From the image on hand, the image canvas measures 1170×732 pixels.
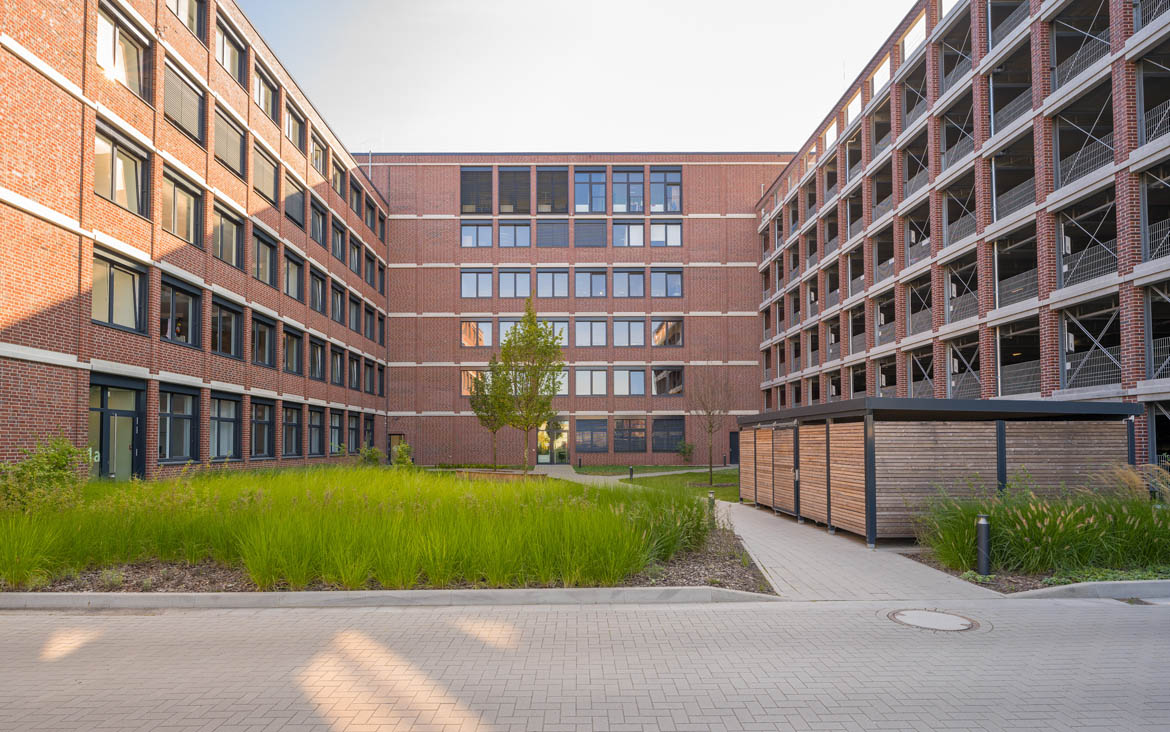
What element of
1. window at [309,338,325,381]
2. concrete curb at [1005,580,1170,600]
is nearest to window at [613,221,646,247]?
window at [309,338,325,381]

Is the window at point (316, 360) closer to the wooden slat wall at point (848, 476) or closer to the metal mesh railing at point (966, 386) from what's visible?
the wooden slat wall at point (848, 476)

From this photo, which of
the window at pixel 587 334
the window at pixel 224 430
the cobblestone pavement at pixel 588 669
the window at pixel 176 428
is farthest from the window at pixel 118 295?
the window at pixel 587 334

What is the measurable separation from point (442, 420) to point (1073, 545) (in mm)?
40393

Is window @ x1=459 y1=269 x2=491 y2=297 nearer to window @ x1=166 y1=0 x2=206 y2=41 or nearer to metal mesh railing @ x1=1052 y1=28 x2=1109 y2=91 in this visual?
window @ x1=166 y1=0 x2=206 y2=41

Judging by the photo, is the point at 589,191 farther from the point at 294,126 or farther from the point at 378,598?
the point at 378,598

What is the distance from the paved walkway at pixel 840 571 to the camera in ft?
29.2

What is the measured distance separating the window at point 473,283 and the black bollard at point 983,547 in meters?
40.6

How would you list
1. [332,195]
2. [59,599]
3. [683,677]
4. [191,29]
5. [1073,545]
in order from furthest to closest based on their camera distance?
[332,195] < [191,29] < [1073,545] < [59,599] < [683,677]

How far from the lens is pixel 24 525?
9.09m

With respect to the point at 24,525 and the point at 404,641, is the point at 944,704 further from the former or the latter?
the point at 24,525

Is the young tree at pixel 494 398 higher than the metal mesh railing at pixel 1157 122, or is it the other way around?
the metal mesh railing at pixel 1157 122

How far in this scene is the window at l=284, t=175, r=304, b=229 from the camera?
3033cm

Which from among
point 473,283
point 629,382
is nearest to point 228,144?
point 473,283

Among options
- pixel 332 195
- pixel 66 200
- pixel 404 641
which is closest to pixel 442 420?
pixel 332 195
